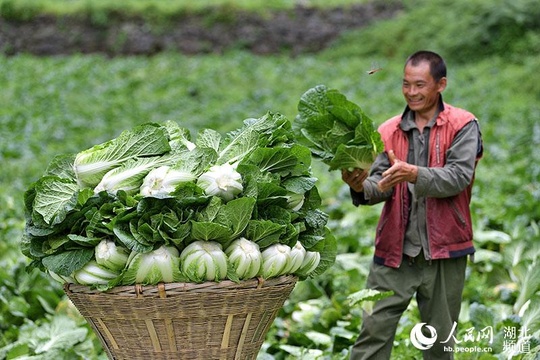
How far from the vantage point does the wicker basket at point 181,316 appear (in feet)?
9.93

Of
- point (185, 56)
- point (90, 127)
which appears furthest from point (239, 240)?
point (185, 56)

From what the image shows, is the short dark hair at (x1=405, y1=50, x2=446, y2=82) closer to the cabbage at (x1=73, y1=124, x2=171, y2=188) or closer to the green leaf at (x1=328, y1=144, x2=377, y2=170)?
the green leaf at (x1=328, y1=144, x2=377, y2=170)

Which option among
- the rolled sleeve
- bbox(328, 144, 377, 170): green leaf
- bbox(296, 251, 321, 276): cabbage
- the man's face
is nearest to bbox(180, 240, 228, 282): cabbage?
bbox(296, 251, 321, 276): cabbage

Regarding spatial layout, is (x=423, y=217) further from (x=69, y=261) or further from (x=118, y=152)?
(x=69, y=261)

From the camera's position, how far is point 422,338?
4.13 m

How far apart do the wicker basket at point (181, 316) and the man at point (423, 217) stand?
Result: 91 cm

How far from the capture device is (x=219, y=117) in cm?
1513

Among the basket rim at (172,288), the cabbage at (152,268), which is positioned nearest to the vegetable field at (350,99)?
the basket rim at (172,288)

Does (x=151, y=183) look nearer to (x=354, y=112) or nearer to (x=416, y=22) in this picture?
(x=354, y=112)

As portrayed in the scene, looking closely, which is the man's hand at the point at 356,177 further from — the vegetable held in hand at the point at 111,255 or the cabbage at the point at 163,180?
the vegetable held in hand at the point at 111,255

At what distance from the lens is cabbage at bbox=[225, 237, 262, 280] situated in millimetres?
3066

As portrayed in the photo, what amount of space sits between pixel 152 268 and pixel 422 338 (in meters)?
1.69

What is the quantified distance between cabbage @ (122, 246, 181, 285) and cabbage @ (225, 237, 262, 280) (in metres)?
0.20

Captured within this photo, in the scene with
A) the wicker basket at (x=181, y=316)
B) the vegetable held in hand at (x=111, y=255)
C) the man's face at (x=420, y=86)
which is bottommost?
the wicker basket at (x=181, y=316)
